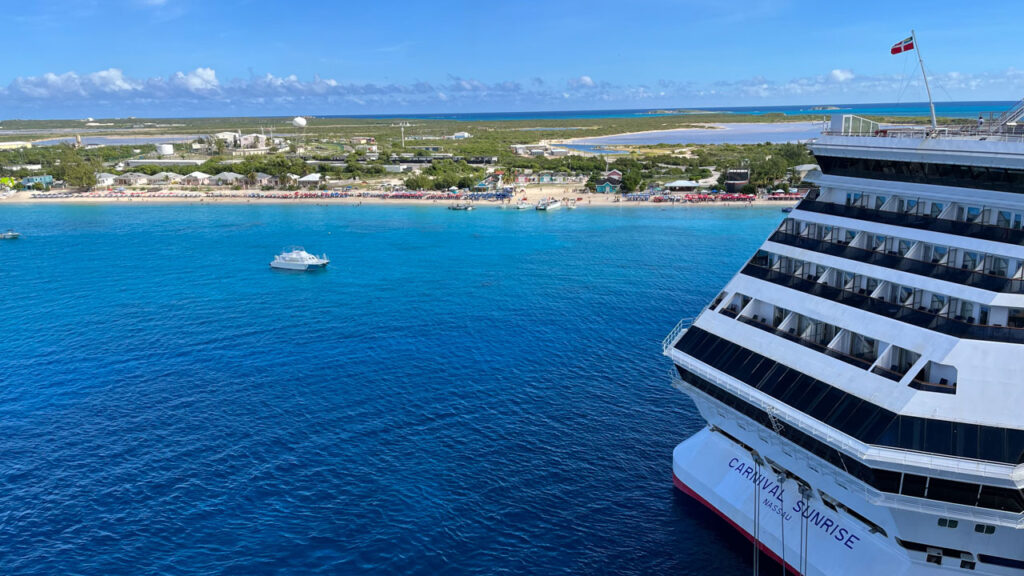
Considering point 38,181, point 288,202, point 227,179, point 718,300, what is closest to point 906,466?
point 718,300

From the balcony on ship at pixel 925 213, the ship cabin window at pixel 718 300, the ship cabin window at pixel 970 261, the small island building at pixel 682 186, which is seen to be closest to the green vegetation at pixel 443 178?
the small island building at pixel 682 186

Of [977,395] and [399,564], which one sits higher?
[977,395]

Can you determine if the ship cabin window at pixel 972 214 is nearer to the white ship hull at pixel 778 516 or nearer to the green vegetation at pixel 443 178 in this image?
the white ship hull at pixel 778 516

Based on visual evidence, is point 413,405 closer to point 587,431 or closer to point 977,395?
point 587,431

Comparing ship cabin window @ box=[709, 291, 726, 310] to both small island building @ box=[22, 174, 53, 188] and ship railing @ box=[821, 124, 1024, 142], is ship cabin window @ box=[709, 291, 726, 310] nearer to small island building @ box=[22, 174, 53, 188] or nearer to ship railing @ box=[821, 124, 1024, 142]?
ship railing @ box=[821, 124, 1024, 142]

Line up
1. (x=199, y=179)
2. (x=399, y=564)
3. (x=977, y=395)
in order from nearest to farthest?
(x=977, y=395) → (x=399, y=564) → (x=199, y=179)

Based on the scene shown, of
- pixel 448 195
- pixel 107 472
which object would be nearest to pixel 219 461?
pixel 107 472
